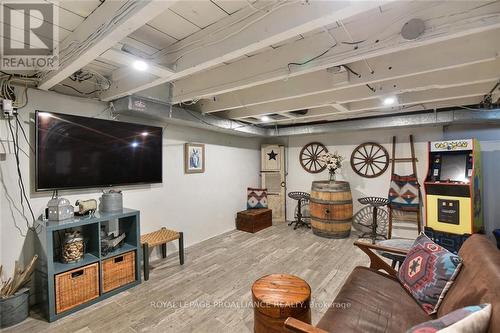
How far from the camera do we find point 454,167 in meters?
3.33

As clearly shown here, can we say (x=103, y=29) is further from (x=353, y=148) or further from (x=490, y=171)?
(x=490, y=171)

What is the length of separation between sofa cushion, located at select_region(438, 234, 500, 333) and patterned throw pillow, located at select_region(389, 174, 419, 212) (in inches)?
103

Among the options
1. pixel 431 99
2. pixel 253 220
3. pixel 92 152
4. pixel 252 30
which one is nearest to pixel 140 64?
pixel 252 30

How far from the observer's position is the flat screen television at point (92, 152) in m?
2.38

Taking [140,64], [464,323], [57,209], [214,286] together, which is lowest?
[214,286]

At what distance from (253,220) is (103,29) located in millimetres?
3892

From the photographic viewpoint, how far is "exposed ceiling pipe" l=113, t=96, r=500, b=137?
9.25 ft

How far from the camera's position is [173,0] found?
106 cm

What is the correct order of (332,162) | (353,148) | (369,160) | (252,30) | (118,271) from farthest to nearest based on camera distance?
(353,148)
(369,160)
(332,162)
(118,271)
(252,30)

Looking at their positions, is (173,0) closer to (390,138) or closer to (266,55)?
(266,55)

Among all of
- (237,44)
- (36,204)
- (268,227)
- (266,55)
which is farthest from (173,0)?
(268,227)

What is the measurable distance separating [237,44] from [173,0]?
550mm

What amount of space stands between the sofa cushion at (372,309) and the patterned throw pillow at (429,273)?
2.7 inches

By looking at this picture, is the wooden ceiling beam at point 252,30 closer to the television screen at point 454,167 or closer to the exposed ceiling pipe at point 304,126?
the exposed ceiling pipe at point 304,126
